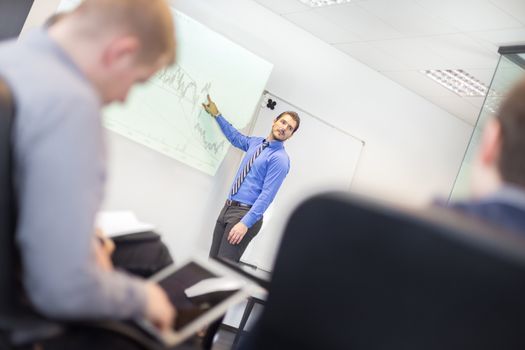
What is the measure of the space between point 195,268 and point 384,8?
290cm

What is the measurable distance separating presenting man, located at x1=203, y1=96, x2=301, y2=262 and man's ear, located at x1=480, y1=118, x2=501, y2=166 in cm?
262

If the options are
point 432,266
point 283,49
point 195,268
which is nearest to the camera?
point 432,266

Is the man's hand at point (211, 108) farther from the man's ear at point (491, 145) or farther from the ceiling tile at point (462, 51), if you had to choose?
the man's ear at point (491, 145)

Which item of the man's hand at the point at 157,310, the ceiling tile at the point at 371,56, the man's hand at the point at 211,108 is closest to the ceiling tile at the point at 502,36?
the ceiling tile at the point at 371,56

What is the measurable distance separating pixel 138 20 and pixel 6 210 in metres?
0.38

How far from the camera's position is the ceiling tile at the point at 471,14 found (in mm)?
3023

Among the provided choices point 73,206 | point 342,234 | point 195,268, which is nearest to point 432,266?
point 342,234

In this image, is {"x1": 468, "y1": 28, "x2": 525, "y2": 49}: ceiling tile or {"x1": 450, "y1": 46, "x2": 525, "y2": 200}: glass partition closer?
{"x1": 468, "y1": 28, "x2": 525, "y2": 49}: ceiling tile

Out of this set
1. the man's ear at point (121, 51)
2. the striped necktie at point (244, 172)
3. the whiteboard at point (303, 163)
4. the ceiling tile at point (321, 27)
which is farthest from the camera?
the whiteboard at point (303, 163)

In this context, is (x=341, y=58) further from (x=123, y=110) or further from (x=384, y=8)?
(x=123, y=110)

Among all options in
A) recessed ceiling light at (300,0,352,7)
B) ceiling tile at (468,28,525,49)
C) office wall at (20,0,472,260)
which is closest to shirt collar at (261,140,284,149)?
office wall at (20,0,472,260)

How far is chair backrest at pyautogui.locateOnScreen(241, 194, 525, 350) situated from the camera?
0.56 metres

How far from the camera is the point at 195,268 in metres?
1.13

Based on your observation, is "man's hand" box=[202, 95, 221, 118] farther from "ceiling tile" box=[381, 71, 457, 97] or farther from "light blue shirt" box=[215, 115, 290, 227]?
"ceiling tile" box=[381, 71, 457, 97]
